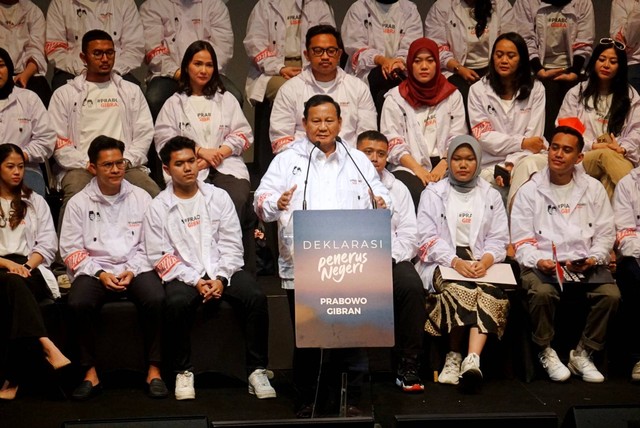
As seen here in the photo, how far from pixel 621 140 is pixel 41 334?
370cm

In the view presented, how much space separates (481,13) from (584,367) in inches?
114

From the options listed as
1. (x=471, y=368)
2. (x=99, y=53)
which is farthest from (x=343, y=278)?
(x=99, y=53)

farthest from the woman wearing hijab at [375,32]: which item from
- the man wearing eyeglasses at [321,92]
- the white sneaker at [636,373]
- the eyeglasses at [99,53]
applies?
the white sneaker at [636,373]

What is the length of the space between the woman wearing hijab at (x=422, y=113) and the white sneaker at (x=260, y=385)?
1.79 meters

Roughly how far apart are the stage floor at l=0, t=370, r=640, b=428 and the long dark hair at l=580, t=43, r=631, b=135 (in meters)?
1.89

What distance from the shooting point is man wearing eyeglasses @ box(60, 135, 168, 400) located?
15.8 ft

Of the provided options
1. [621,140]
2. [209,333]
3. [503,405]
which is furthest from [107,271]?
[621,140]

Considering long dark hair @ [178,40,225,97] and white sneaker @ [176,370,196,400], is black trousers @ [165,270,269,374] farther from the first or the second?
long dark hair @ [178,40,225,97]

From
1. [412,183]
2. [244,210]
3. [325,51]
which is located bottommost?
[244,210]

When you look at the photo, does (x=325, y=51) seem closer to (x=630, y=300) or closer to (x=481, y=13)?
(x=481, y=13)

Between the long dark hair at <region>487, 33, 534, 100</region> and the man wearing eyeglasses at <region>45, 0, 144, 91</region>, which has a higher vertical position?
the man wearing eyeglasses at <region>45, 0, 144, 91</region>

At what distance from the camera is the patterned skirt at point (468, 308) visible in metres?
4.94

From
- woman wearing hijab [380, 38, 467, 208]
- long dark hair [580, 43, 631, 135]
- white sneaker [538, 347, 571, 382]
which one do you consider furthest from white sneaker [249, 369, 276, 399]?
long dark hair [580, 43, 631, 135]

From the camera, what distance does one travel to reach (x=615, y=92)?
6277 millimetres
